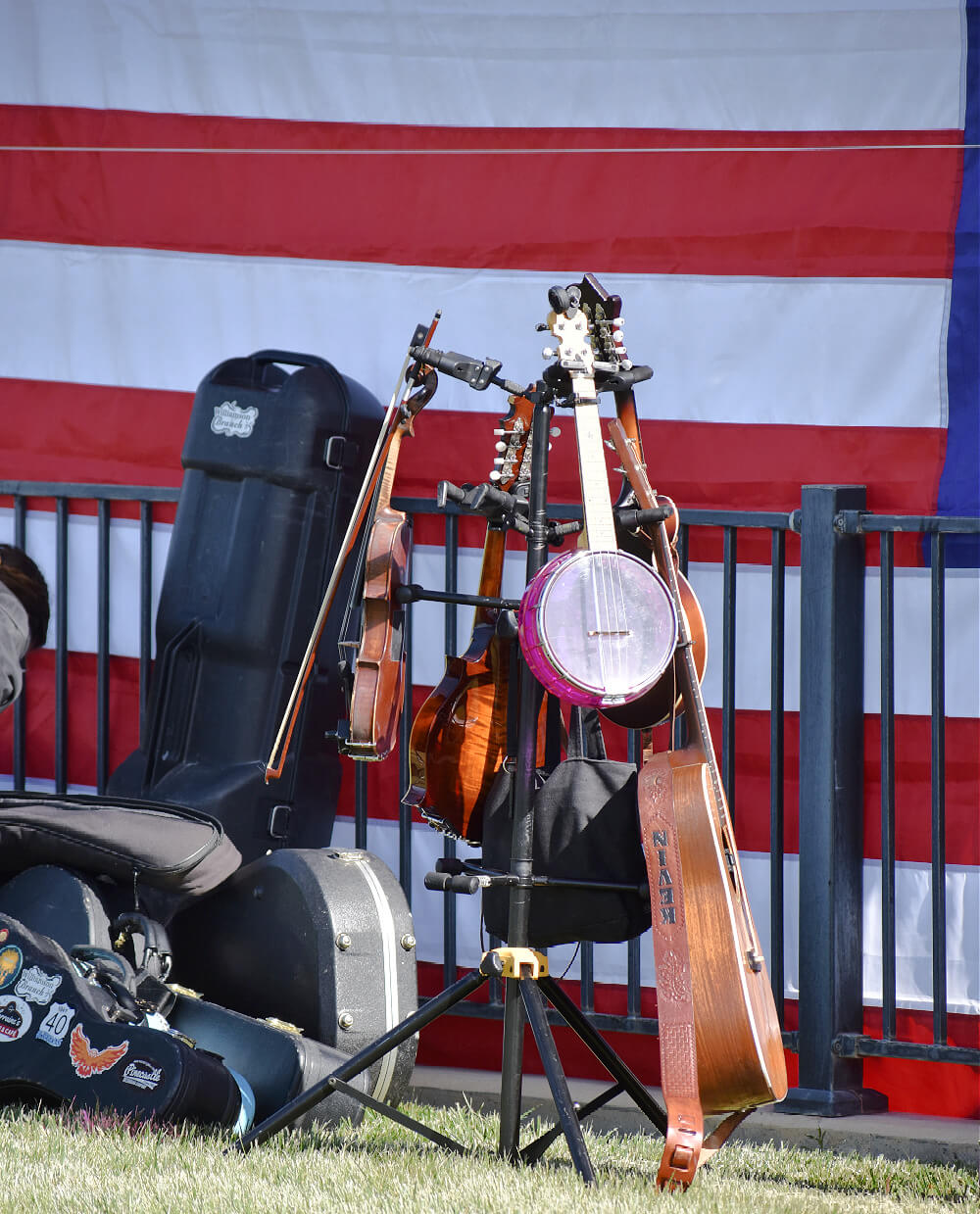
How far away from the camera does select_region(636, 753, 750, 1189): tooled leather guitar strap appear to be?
2.71 m

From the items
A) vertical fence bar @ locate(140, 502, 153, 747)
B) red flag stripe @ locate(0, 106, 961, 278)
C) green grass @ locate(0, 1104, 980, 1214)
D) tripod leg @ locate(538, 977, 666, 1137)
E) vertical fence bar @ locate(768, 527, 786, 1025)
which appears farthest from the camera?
vertical fence bar @ locate(140, 502, 153, 747)

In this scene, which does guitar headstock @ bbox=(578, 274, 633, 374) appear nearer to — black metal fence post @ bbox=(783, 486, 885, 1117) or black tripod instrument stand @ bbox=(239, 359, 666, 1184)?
black tripod instrument stand @ bbox=(239, 359, 666, 1184)

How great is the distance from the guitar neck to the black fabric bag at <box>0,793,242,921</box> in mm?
1261

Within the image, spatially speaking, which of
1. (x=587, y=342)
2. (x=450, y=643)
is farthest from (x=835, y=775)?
(x=587, y=342)

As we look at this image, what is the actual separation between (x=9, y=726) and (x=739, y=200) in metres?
2.48

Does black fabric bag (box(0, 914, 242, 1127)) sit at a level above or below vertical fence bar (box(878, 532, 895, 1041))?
below

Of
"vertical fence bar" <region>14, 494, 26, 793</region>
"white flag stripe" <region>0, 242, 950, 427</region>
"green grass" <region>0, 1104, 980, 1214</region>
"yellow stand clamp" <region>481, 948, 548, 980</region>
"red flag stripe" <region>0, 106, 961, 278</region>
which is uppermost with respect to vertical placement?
"red flag stripe" <region>0, 106, 961, 278</region>

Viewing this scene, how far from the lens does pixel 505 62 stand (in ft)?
14.3

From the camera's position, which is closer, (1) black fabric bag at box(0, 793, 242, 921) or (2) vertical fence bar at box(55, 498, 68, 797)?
(1) black fabric bag at box(0, 793, 242, 921)

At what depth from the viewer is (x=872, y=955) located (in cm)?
395

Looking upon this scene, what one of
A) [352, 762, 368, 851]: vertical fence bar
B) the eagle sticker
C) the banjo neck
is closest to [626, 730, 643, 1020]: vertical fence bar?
[352, 762, 368, 851]: vertical fence bar

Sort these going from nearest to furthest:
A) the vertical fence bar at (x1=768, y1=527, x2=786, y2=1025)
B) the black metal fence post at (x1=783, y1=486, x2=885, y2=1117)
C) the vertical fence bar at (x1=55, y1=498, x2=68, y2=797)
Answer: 1. the black metal fence post at (x1=783, y1=486, x2=885, y2=1117)
2. the vertical fence bar at (x1=768, y1=527, x2=786, y2=1025)
3. the vertical fence bar at (x1=55, y1=498, x2=68, y2=797)

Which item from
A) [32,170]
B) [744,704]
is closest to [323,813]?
[744,704]

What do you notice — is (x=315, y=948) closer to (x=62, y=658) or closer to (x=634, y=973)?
(x=634, y=973)
